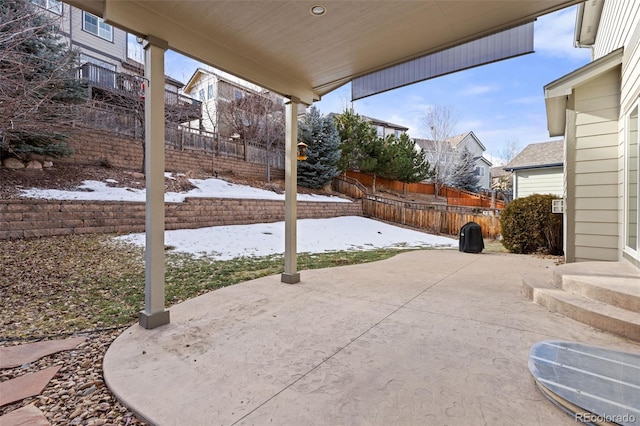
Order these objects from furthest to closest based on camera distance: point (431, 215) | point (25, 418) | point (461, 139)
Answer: point (461, 139), point (431, 215), point (25, 418)

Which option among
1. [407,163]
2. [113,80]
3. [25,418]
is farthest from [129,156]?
[407,163]

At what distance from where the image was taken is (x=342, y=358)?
2.21 metres

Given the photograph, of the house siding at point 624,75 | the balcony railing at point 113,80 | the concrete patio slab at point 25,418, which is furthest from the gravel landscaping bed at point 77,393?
the balcony railing at point 113,80

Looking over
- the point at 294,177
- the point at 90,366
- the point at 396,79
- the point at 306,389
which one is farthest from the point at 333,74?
the point at 90,366

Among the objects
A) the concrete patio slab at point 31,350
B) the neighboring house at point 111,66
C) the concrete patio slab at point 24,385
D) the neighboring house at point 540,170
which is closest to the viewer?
the concrete patio slab at point 24,385

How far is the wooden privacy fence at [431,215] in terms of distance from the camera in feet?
39.4

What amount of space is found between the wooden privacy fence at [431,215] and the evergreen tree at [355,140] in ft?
7.63

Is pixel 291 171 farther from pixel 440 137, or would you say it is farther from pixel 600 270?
pixel 440 137

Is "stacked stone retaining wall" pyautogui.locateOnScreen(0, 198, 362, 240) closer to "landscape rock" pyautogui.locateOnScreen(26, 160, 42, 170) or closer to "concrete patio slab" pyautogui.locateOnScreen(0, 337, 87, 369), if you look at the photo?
"landscape rock" pyautogui.locateOnScreen(26, 160, 42, 170)

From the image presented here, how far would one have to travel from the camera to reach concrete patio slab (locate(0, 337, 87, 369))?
2.25 meters

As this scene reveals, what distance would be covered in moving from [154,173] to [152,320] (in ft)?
4.26

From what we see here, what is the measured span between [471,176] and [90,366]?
1049 inches

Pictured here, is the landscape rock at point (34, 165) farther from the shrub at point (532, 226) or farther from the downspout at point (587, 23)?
the downspout at point (587, 23)

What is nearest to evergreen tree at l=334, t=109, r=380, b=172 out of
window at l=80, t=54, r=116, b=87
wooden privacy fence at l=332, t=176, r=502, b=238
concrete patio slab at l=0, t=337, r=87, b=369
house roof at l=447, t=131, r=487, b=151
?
wooden privacy fence at l=332, t=176, r=502, b=238
